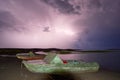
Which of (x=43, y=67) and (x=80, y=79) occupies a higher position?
(x=43, y=67)

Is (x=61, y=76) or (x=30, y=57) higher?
(x=30, y=57)

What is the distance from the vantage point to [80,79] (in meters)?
23.2

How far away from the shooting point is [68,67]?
22906 millimetres

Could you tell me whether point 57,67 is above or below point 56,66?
below

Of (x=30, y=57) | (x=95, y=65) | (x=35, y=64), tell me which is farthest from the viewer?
(x=30, y=57)

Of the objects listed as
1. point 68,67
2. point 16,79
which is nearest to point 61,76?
point 68,67

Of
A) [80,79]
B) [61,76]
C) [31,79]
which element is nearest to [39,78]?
[31,79]

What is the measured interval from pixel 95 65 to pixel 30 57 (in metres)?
12.0

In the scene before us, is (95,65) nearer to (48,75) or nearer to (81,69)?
(81,69)

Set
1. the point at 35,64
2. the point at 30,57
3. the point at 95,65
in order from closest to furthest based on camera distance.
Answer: the point at 35,64 → the point at 95,65 → the point at 30,57

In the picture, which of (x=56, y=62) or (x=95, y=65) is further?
(x=95, y=65)

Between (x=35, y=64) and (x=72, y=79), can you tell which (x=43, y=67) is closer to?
(x=35, y=64)

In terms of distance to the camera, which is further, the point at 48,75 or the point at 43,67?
the point at 48,75

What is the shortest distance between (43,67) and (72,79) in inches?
132
